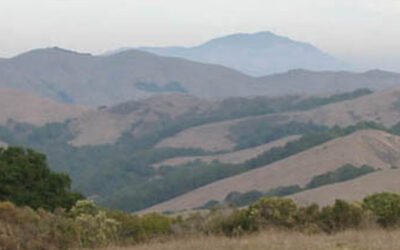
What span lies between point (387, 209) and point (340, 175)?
3685 inches

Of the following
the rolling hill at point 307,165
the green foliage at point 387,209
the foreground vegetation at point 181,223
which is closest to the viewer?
the foreground vegetation at point 181,223

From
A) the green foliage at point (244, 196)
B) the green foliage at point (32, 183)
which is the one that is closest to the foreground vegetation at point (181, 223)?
the green foliage at point (32, 183)

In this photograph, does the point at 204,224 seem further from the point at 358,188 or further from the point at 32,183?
the point at 358,188

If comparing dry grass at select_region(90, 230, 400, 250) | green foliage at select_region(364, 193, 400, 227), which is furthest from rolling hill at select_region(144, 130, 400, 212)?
dry grass at select_region(90, 230, 400, 250)

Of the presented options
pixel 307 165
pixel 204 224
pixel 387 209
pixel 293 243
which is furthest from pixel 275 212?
pixel 307 165

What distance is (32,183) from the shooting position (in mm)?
27359

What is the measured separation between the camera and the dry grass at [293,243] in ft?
38.8

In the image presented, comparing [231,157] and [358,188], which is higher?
[231,157]

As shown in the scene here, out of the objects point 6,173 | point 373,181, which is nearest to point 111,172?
point 373,181

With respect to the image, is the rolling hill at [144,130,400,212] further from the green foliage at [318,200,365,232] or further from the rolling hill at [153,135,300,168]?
the green foliage at [318,200,365,232]

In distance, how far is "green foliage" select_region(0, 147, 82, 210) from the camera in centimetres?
2636

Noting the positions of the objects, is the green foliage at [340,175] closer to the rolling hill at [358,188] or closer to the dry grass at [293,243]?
the rolling hill at [358,188]

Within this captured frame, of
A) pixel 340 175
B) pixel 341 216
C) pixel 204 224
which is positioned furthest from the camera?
pixel 340 175

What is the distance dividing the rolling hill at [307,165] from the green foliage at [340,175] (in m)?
2.86
